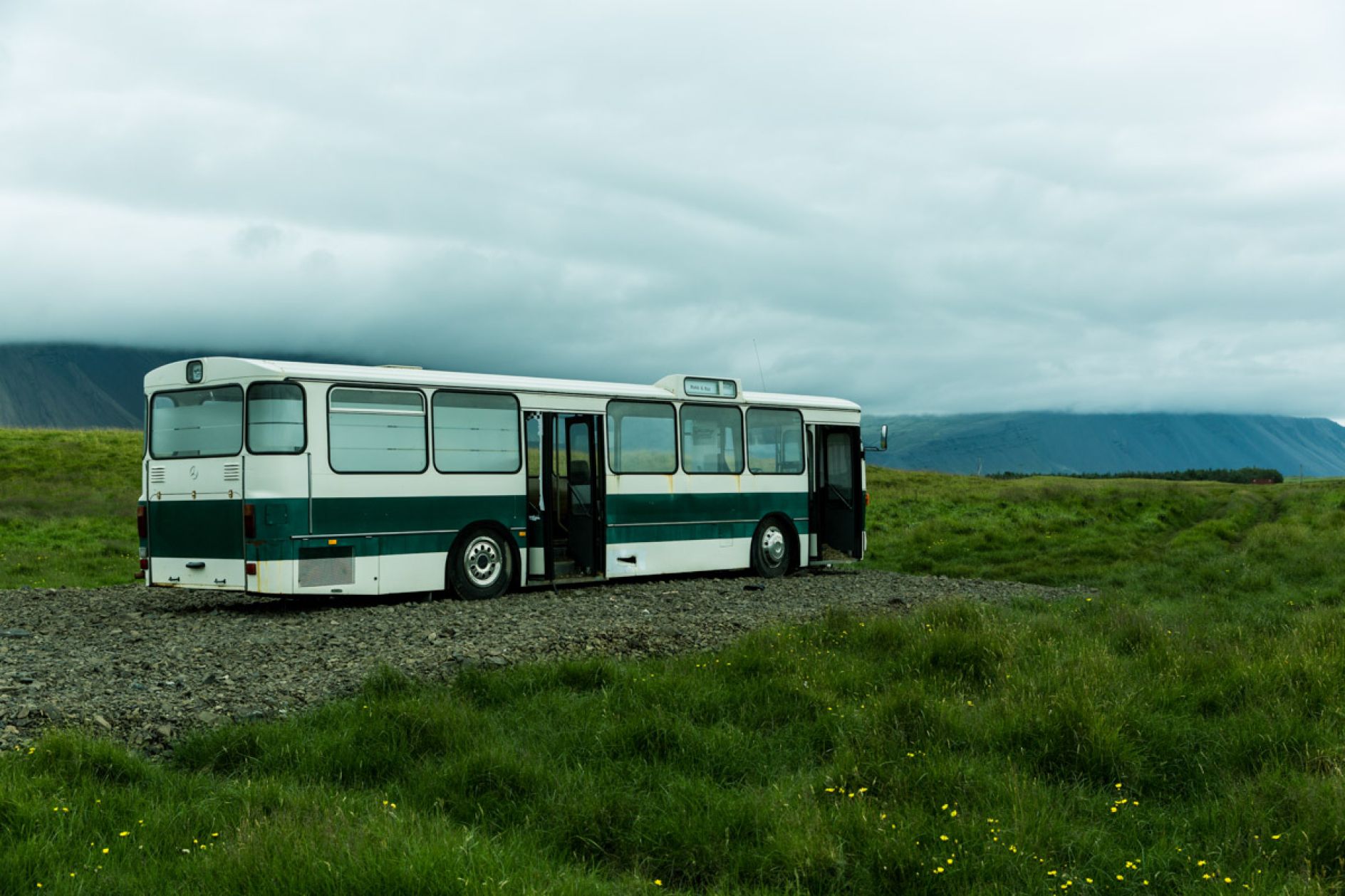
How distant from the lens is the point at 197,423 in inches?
587

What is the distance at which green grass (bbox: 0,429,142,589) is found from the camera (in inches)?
890

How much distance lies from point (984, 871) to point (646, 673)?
14.1 feet

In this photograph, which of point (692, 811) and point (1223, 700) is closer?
point (692, 811)

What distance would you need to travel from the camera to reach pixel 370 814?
19.4 ft

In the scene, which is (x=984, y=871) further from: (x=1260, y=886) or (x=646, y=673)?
(x=646, y=673)

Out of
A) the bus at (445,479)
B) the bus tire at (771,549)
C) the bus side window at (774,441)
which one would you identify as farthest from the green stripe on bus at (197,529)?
the bus tire at (771,549)

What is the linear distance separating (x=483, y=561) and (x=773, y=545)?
646 centimetres

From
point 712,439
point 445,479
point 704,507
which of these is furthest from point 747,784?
point 712,439

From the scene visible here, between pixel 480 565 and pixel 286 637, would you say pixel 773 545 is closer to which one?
pixel 480 565

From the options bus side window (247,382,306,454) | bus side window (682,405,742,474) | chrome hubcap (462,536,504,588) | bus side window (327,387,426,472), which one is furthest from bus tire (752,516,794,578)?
bus side window (247,382,306,454)

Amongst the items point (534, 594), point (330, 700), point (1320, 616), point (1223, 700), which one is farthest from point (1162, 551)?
point (330, 700)

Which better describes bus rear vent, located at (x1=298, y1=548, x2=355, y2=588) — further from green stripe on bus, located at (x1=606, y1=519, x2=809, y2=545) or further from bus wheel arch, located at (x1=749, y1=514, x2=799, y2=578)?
bus wheel arch, located at (x1=749, y1=514, x2=799, y2=578)

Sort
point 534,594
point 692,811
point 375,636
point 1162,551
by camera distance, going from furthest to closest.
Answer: point 1162,551 → point 534,594 → point 375,636 → point 692,811

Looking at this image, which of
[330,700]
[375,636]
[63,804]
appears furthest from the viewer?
[375,636]
